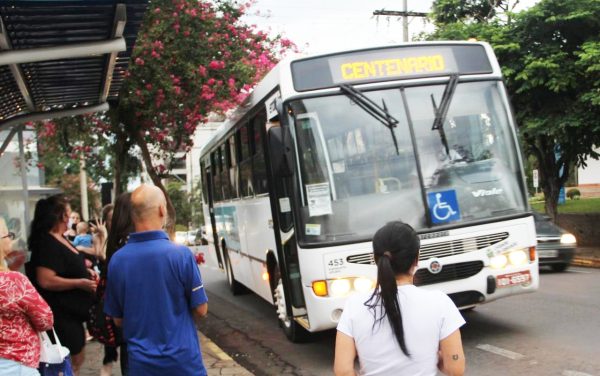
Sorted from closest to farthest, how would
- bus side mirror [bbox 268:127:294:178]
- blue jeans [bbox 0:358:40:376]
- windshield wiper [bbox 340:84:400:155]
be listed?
1. blue jeans [bbox 0:358:40:376]
2. bus side mirror [bbox 268:127:294:178]
3. windshield wiper [bbox 340:84:400:155]

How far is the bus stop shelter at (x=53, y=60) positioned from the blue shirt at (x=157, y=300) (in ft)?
8.72

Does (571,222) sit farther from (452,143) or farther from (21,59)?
(21,59)

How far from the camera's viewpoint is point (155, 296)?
11.4ft

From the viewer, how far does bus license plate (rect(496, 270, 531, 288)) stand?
281 inches

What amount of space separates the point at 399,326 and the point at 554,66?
14482mm

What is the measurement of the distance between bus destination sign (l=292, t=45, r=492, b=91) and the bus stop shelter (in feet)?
6.17

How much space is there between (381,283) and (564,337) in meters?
5.92

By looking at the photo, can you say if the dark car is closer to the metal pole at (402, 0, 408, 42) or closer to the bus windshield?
the bus windshield

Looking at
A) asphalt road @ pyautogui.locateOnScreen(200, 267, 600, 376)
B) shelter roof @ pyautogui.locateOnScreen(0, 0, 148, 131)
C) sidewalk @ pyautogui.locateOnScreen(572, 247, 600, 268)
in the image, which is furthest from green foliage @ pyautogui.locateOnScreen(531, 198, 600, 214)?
shelter roof @ pyautogui.locateOnScreen(0, 0, 148, 131)

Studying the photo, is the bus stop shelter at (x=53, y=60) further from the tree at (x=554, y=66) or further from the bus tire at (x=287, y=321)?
the tree at (x=554, y=66)

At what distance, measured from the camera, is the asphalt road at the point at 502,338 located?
682 cm

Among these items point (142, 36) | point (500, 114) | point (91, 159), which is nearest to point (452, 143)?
point (500, 114)

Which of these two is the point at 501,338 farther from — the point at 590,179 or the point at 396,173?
the point at 590,179

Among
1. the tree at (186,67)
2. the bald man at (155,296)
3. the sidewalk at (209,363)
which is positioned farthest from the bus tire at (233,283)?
the bald man at (155,296)
